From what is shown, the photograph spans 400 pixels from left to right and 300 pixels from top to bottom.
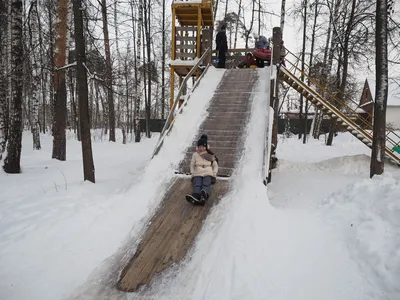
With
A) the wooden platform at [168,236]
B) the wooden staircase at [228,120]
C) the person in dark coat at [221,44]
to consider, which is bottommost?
the wooden platform at [168,236]

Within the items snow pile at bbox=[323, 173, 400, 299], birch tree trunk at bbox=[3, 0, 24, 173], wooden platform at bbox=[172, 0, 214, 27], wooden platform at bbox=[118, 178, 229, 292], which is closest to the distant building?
wooden platform at bbox=[172, 0, 214, 27]

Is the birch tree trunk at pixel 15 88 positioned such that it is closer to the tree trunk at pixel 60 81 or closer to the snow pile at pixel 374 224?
the tree trunk at pixel 60 81

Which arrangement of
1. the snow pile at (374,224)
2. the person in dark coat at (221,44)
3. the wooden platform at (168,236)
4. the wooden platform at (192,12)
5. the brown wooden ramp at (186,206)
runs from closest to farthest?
the snow pile at (374,224), the wooden platform at (168,236), the brown wooden ramp at (186,206), the wooden platform at (192,12), the person in dark coat at (221,44)

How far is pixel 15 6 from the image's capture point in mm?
7113

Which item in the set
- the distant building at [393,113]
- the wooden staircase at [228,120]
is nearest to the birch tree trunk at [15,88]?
the wooden staircase at [228,120]

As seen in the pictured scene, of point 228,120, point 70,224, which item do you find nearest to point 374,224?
point 70,224

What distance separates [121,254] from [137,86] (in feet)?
49.7

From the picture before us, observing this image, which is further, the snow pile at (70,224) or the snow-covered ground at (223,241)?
the snow pile at (70,224)

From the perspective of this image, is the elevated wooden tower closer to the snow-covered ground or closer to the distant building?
the snow-covered ground

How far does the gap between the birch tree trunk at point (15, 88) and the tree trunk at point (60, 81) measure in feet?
6.59

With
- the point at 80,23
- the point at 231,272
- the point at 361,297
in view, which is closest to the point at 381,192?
the point at 361,297

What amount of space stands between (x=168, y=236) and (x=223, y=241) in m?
0.90

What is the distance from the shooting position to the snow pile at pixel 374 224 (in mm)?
3021

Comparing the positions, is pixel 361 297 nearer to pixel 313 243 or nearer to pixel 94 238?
pixel 313 243
